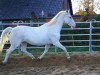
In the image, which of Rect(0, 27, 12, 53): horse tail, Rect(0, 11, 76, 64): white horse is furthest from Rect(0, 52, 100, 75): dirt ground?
Rect(0, 27, 12, 53): horse tail

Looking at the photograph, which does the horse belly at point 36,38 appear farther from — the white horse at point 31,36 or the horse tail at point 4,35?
the horse tail at point 4,35

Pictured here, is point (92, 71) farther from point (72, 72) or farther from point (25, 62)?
point (25, 62)

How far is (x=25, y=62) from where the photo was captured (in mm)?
9633

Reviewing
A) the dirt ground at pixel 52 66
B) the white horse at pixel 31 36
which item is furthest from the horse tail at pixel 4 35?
the dirt ground at pixel 52 66

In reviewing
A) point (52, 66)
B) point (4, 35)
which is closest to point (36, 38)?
point (4, 35)

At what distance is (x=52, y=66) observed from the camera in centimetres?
884

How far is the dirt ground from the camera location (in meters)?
7.94

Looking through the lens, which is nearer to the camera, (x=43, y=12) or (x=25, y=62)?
(x=25, y=62)

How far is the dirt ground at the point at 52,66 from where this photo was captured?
7.94m

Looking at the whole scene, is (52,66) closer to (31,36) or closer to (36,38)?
(36,38)

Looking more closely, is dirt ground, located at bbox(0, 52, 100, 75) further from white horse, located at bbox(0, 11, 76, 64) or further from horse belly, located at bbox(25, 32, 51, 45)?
horse belly, located at bbox(25, 32, 51, 45)

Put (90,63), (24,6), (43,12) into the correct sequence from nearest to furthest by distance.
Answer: (90,63), (43,12), (24,6)

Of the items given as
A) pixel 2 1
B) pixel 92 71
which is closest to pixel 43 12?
pixel 2 1

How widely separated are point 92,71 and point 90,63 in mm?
1345
